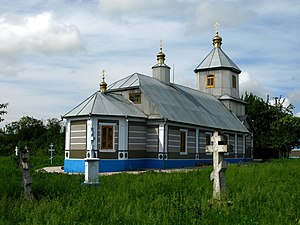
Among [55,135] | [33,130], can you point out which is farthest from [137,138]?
[33,130]

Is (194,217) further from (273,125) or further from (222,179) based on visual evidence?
(273,125)

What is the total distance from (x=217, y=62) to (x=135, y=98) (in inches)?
600

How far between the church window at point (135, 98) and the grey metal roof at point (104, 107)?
451mm

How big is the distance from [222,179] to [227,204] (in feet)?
3.46

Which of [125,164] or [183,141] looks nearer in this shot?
[125,164]

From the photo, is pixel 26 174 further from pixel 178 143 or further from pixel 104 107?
pixel 178 143

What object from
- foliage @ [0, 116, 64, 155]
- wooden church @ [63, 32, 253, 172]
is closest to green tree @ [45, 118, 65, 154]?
foliage @ [0, 116, 64, 155]

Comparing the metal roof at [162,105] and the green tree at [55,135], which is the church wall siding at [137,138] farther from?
the green tree at [55,135]

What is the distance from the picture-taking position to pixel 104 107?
22297 mm

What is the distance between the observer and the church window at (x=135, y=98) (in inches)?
967

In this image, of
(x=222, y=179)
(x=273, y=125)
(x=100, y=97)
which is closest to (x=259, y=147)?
(x=273, y=125)

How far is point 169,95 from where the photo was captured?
26.9m

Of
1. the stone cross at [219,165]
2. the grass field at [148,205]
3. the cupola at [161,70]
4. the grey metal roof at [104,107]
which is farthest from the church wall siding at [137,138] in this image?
the stone cross at [219,165]

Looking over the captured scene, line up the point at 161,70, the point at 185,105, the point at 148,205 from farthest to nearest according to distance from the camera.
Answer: the point at 161,70 < the point at 185,105 < the point at 148,205
